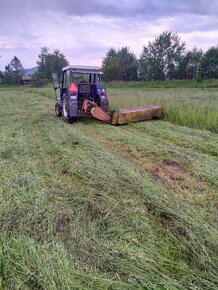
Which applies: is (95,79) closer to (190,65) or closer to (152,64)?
(190,65)

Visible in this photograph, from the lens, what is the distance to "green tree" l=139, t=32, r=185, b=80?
54562 millimetres

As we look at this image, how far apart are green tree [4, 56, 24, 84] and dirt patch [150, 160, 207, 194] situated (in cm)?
6294

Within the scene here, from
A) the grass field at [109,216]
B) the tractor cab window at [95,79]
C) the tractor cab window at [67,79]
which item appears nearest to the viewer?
the grass field at [109,216]

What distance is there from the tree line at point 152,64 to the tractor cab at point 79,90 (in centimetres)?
3099

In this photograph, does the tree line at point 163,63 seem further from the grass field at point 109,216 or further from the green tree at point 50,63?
the grass field at point 109,216

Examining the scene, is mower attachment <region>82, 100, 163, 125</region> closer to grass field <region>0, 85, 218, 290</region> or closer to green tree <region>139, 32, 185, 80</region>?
grass field <region>0, 85, 218, 290</region>

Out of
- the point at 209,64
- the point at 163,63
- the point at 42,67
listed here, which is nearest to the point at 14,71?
the point at 42,67

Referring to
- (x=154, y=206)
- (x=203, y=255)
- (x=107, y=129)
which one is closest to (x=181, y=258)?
(x=203, y=255)

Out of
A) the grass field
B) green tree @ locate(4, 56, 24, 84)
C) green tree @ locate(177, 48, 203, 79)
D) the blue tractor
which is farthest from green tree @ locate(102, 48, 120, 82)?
the grass field

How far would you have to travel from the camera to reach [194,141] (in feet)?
18.5

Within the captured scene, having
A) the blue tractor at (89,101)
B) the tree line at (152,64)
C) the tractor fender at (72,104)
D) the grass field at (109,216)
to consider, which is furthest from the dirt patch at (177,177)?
the tree line at (152,64)

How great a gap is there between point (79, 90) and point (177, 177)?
5.72 metres

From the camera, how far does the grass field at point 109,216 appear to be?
1.96 m

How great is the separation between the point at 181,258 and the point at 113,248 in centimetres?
58
